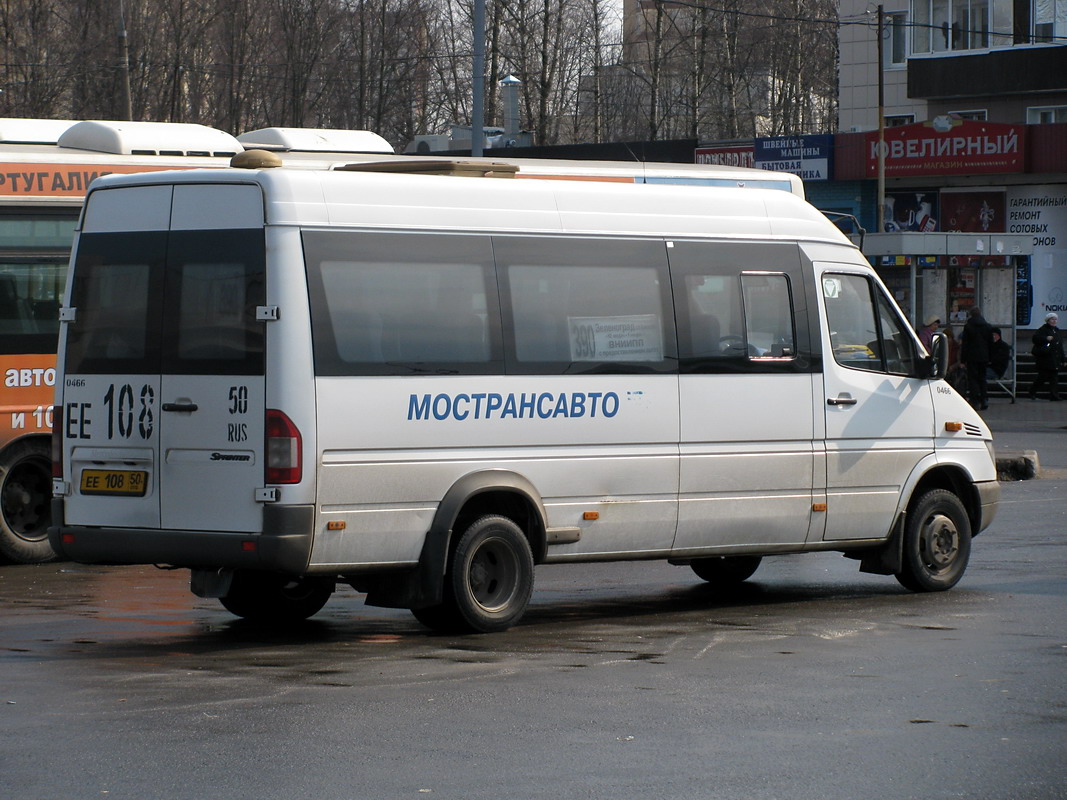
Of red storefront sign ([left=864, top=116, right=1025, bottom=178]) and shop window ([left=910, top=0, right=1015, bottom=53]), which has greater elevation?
shop window ([left=910, top=0, right=1015, bottom=53])

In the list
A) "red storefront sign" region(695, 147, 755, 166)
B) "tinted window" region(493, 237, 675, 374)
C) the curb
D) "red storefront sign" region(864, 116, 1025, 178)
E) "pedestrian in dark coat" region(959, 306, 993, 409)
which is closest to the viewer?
"tinted window" region(493, 237, 675, 374)

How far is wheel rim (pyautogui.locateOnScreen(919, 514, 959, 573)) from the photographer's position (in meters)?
11.4

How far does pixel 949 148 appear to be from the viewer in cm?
4147

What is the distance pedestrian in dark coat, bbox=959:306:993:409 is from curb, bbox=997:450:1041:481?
420 inches

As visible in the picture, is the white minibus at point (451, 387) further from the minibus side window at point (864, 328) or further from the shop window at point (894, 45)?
the shop window at point (894, 45)

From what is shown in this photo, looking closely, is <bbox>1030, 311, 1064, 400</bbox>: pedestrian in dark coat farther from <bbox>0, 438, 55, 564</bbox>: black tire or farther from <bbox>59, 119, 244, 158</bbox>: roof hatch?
<bbox>0, 438, 55, 564</bbox>: black tire

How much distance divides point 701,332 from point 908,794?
15.9ft

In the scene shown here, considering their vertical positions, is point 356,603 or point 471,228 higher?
point 471,228

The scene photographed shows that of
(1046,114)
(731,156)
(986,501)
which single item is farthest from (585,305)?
(1046,114)

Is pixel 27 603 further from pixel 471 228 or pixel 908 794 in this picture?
pixel 908 794

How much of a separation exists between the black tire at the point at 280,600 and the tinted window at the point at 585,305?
6.11 feet

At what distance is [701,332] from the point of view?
34.1ft

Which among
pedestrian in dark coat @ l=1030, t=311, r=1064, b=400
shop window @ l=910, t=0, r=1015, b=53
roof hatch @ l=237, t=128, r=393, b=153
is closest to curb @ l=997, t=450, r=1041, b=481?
roof hatch @ l=237, t=128, r=393, b=153

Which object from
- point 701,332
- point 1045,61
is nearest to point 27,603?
point 701,332
